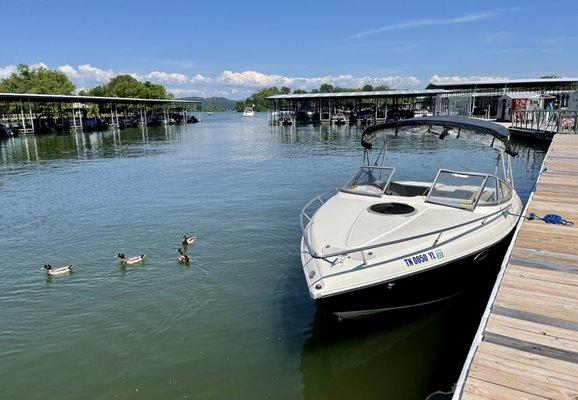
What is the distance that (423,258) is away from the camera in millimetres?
7027

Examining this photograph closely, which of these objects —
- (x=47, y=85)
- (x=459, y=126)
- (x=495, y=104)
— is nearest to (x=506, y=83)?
(x=495, y=104)

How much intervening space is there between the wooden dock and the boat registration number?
1005mm

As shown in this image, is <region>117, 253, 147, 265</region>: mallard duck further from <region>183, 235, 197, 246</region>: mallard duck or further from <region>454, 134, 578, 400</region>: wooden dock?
<region>454, 134, 578, 400</region>: wooden dock

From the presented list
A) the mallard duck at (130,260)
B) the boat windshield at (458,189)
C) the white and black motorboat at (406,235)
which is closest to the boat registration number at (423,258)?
the white and black motorboat at (406,235)

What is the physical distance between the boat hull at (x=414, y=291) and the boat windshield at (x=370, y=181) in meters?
2.70

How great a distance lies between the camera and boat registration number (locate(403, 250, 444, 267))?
22.8 ft

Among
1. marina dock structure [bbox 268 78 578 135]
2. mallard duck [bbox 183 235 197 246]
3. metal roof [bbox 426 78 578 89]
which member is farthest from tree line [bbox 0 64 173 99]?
mallard duck [bbox 183 235 197 246]

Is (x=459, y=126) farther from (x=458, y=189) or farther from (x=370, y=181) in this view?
(x=370, y=181)

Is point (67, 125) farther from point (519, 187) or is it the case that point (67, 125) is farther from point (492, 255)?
point (492, 255)

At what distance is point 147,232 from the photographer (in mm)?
13977

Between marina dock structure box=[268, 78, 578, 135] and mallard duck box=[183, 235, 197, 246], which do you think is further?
marina dock structure box=[268, 78, 578, 135]

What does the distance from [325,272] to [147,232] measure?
8846 millimetres

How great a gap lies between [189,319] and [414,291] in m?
4.46

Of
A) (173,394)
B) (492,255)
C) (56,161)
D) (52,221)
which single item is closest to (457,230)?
(492,255)
